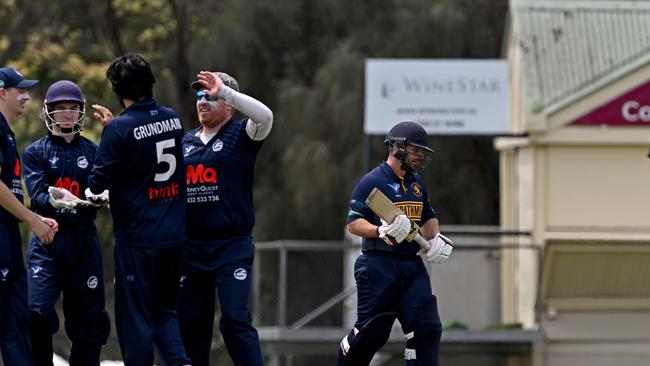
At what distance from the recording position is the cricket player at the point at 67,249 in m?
10.8

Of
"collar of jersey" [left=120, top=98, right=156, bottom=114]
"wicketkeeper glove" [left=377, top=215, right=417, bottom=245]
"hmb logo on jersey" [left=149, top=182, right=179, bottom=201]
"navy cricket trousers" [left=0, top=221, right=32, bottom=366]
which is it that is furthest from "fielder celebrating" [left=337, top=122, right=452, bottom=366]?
"navy cricket trousers" [left=0, top=221, right=32, bottom=366]

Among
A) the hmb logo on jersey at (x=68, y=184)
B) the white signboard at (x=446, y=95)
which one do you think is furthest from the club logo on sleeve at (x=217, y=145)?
the white signboard at (x=446, y=95)


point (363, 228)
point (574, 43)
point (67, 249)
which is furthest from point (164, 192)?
point (574, 43)

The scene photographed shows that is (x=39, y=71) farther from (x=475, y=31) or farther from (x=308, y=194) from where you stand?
(x=475, y=31)

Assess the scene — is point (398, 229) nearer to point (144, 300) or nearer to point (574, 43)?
point (144, 300)

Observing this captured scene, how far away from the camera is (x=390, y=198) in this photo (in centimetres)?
1092

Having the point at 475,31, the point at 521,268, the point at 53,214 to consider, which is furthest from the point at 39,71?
the point at 53,214

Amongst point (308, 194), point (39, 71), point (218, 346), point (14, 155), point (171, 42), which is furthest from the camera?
point (171, 42)

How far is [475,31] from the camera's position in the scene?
101 ft

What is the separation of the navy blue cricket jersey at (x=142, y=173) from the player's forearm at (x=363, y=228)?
1.34 meters

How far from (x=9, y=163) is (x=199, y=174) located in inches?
62.3

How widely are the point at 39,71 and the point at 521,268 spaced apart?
14.1 metres

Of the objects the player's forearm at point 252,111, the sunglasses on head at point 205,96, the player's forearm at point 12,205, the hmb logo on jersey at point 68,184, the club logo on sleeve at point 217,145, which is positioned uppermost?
the sunglasses on head at point 205,96

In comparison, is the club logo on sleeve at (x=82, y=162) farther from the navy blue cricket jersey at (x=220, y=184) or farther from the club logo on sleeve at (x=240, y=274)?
the club logo on sleeve at (x=240, y=274)
